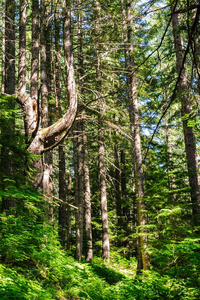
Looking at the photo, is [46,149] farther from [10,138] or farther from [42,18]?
[42,18]

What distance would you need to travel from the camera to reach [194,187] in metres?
9.34

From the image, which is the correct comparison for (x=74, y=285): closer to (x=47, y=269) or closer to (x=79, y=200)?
(x=47, y=269)

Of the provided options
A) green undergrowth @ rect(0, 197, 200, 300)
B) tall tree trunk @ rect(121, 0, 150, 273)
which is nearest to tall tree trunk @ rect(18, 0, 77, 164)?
green undergrowth @ rect(0, 197, 200, 300)

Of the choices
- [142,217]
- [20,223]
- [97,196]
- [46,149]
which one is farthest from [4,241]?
[97,196]

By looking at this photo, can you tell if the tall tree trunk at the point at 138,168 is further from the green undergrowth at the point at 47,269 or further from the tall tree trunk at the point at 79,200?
the tall tree trunk at the point at 79,200

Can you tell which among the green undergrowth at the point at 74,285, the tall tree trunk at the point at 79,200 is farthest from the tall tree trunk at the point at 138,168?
the tall tree trunk at the point at 79,200

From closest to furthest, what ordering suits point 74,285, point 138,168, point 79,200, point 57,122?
1. point 57,122
2. point 74,285
3. point 138,168
4. point 79,200

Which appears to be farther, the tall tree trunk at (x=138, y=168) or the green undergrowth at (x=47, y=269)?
the tall tree trunk at (x=138, y=168)

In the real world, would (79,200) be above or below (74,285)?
above

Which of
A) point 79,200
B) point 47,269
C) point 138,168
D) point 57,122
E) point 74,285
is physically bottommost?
point 74,285

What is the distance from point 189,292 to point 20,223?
324 cm

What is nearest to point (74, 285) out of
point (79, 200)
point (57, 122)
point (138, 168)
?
point (57, 122)

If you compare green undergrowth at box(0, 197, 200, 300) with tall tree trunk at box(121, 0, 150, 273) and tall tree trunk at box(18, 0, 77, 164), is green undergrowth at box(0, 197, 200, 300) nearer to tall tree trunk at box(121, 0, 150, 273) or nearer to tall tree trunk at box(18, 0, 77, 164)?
tall tree trunk at box(18, 0, 77, 164)

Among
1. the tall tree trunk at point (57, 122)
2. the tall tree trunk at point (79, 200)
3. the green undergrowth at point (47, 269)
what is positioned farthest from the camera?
the tall tree trunk at point (79, 200)
